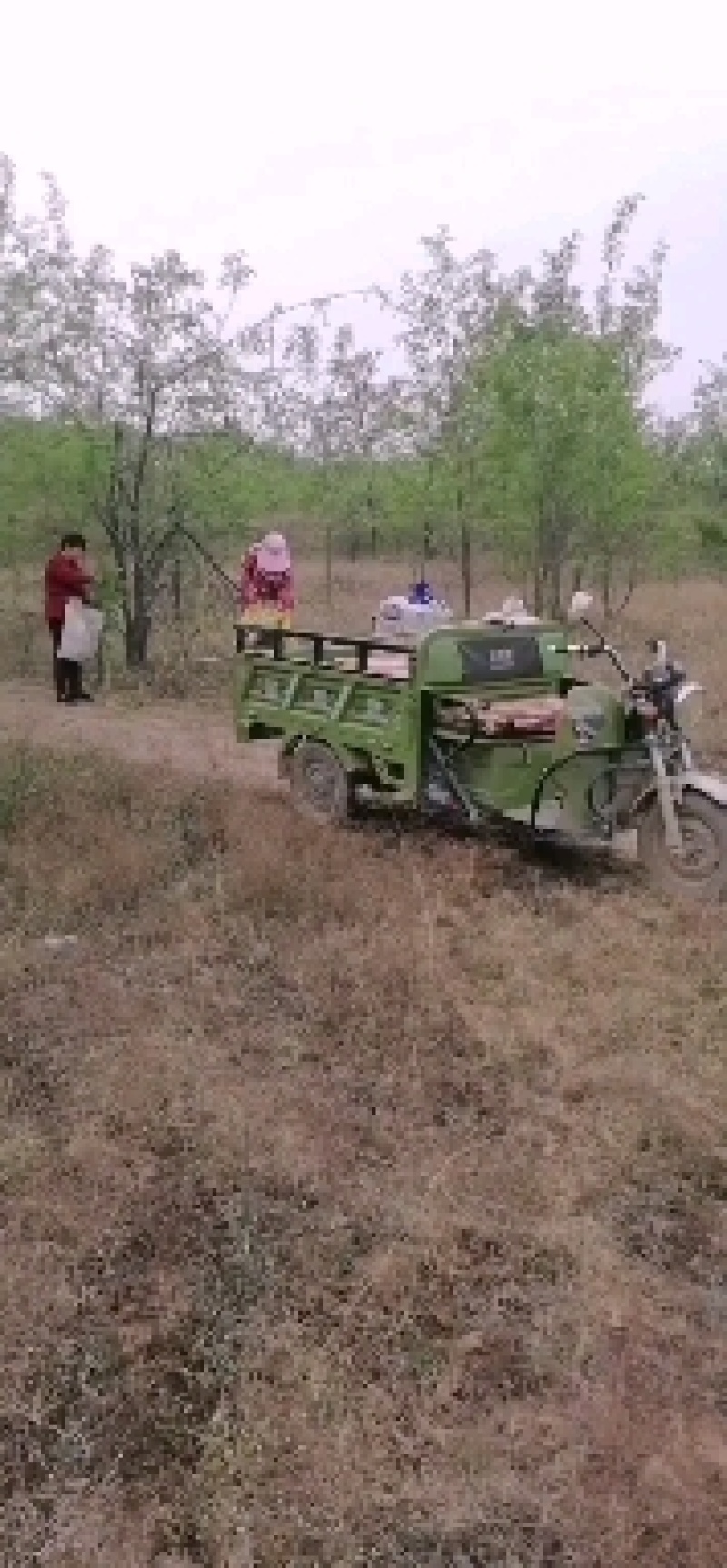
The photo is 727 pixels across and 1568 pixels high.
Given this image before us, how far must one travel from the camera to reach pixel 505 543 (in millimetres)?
18016

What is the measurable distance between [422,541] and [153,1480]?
757 inches

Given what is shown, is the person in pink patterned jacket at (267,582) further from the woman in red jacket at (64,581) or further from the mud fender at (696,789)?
the mud fender at (696,789)

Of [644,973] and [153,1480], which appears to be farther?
[644,973]

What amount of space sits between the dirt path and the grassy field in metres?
2.66

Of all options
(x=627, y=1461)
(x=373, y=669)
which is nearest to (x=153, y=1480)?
(x=627, y=1461)

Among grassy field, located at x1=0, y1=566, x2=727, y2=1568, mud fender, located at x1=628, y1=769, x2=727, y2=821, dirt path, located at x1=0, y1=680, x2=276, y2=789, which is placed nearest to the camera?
grassy field, located at x1=0, y1=566, x2=727, y2=1568

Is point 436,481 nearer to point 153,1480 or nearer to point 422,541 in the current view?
point 422,541

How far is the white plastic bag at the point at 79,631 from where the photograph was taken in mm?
10906

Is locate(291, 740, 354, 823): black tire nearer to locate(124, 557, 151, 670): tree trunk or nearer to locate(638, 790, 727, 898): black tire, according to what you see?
locate(638, 790, 727, 898): black tire

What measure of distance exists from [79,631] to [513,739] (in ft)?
16.7

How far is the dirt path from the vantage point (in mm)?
9602

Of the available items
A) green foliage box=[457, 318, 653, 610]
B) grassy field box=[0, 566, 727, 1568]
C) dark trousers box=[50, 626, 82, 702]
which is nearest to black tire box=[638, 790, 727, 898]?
grassy field box=[0, 566, 727, 1568]

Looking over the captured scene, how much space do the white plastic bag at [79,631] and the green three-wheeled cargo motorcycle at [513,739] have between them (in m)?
3.34

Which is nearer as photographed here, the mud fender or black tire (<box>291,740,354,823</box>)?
the mud fender
